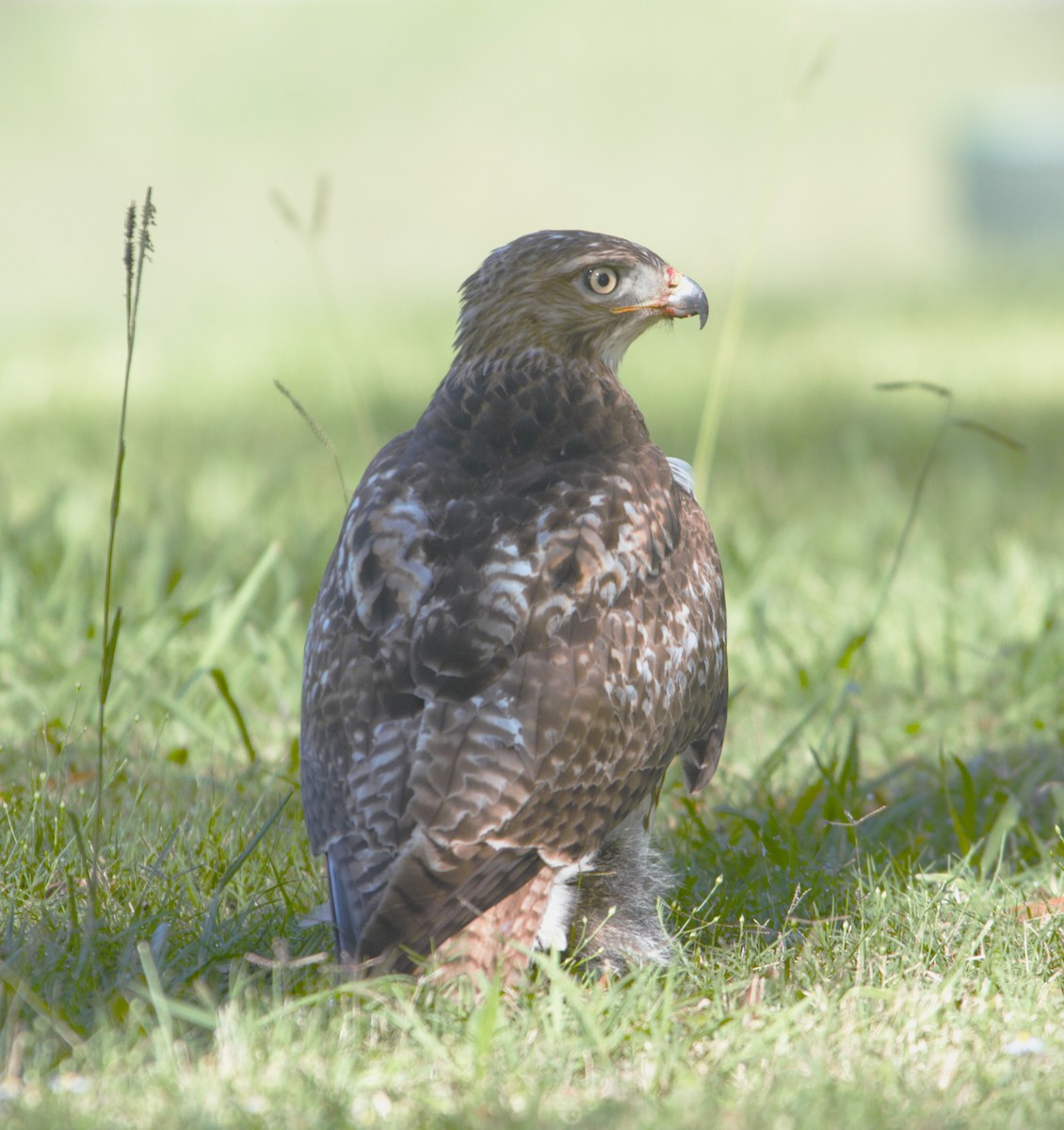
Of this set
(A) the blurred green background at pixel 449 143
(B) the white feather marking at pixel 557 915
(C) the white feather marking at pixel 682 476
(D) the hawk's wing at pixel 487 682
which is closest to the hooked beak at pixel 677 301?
(C) the white feather marking at pixel 682 476

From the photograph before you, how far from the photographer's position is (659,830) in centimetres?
400

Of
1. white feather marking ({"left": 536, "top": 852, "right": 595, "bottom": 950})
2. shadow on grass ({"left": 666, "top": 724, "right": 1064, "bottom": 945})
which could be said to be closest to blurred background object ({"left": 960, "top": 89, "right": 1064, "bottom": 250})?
shadow on grass ({"left": 666, "top": 724, "right": 1064, "bottom": 945})

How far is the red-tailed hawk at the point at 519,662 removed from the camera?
2844 millimetres

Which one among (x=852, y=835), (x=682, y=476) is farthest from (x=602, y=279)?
(x=852, y=835)

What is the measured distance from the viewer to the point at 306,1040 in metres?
2.59

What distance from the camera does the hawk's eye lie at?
371cm

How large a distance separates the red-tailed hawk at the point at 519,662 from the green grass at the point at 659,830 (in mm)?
164

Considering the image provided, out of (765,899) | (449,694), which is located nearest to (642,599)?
(449,694)

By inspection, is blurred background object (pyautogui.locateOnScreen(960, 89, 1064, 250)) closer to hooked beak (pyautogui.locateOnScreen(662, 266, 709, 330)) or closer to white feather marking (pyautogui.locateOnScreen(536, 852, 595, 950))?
hooked beak (pyautogui.locateOnScreen(662, 266, 709, 330))

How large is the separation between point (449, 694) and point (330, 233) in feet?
75.2

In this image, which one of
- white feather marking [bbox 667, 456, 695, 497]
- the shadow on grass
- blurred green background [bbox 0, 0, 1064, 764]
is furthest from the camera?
blurred green background [bbox 0, 0, 1064, 764]

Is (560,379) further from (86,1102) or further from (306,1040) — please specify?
(86,1102)

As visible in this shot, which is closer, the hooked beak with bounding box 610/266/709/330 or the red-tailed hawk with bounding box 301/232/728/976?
the red-tailed hawk with bounding box 301/232/728/976

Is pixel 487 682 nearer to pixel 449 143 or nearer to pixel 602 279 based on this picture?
pixel 602 279
